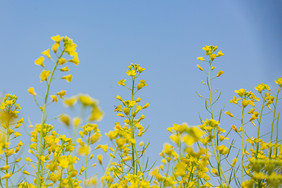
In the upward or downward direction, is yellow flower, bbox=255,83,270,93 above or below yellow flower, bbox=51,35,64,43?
above

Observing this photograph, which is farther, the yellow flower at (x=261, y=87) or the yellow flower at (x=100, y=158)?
the yellow flower at (x=261, y=87)

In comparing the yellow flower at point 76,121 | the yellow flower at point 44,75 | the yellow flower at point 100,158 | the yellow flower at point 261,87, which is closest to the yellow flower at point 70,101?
the yellow flower at point 76,121

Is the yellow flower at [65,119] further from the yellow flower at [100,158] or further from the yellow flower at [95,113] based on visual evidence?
the yellow flower at [100,158]

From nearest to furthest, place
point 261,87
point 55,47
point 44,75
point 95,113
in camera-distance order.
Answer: point 95,113 → point 44,75 → point 55,47 → point 261,87

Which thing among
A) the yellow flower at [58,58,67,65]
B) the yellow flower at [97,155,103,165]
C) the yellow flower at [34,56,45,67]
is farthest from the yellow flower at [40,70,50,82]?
the yellow flower at [97,155,103,165]

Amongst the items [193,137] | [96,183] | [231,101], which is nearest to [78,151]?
[193,137]

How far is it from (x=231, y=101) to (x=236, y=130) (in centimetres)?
48

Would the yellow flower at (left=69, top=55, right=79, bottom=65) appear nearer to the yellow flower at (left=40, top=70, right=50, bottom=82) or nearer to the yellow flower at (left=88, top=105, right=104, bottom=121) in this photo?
the yellow flower at (left=40, top=70, right=50, bottom=82)

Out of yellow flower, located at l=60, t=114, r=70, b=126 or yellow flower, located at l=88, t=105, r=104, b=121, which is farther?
yellow flower, located at l=60, t=114, r=70, b=126

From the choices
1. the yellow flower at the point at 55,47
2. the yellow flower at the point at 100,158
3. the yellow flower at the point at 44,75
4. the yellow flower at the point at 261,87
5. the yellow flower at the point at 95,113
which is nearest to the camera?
the yellow flower at the point at 95,113

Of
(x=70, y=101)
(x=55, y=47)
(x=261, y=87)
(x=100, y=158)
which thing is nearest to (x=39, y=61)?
(x=55, y=47)

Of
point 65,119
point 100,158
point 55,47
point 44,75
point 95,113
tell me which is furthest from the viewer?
point 100,158

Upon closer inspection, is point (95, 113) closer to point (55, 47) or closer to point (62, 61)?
point (62, 61)

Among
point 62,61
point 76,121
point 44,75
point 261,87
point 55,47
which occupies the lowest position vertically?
point 76,121
